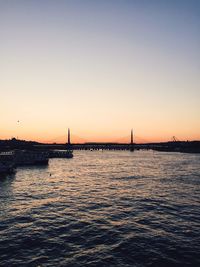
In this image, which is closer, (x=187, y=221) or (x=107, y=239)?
(x=107, y=239)

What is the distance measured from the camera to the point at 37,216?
32.6m

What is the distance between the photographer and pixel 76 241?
2433 centimetres

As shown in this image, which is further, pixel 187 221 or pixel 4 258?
pixel 187 221

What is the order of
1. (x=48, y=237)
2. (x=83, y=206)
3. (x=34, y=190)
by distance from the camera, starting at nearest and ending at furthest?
(x=48, y=237) → (x=83, y=206) → (x=34, y=190)

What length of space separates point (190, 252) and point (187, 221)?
8.78m

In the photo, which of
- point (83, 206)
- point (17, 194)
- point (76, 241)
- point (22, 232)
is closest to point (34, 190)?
point (17, 194)

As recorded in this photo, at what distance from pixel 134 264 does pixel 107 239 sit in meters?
5.15

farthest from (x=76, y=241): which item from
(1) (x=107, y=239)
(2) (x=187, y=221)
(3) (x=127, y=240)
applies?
(2) (x=187, y=221)

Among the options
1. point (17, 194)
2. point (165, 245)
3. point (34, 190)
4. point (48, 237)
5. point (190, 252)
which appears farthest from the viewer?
point (34, 190)

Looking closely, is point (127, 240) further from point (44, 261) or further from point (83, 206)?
point (83, 206)

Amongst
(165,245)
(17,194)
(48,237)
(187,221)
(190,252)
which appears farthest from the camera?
(17,194)

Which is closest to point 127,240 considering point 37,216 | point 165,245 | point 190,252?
point 165,245

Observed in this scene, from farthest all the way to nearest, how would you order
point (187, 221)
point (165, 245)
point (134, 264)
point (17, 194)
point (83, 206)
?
point (17, 194) < point (83, 206) < point (187, 221) < point (165, 245) < point (134, 264)

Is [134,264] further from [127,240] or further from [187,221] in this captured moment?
[187,221]
